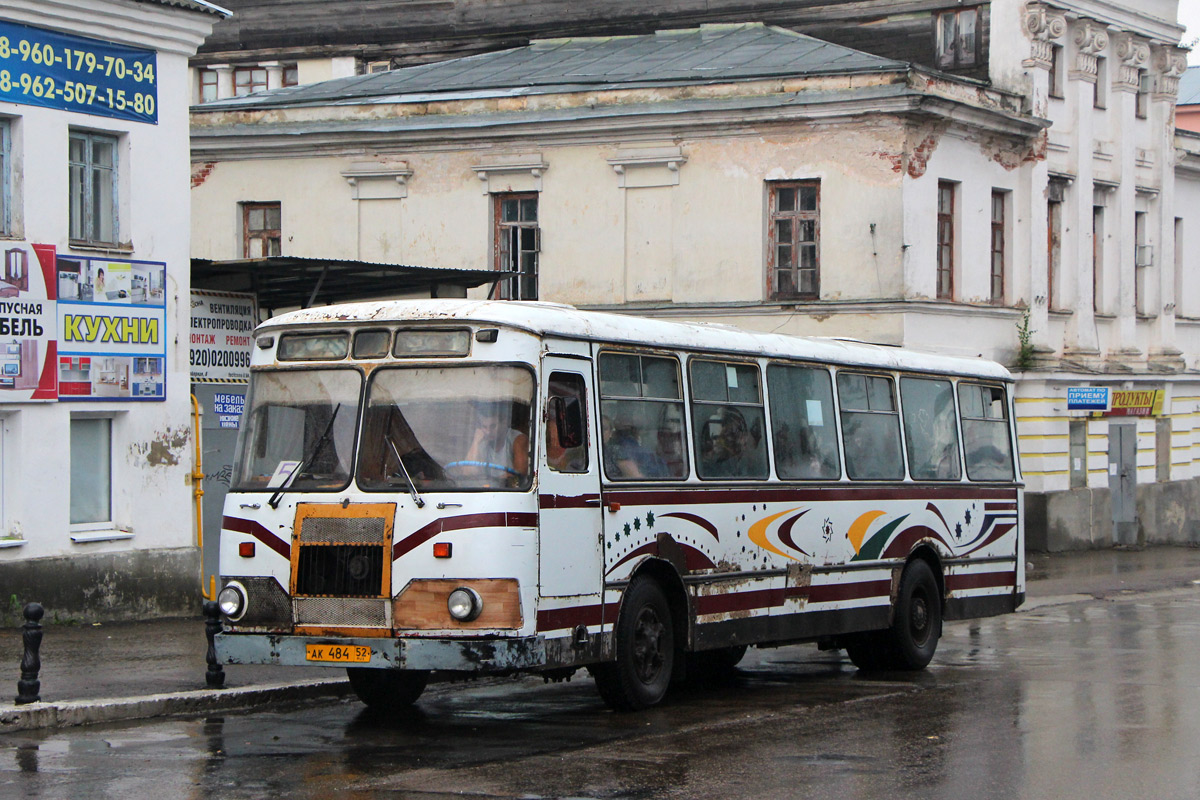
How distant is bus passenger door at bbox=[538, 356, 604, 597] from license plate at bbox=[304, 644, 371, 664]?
1215mm

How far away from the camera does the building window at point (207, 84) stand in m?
44.9

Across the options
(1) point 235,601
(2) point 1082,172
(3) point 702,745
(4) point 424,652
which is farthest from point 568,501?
(2) point 1082,172

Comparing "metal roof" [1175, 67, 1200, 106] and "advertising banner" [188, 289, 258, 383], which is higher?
"metal roof" [1175, 67, 1200, 106]

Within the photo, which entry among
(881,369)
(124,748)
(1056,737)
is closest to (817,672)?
(881,369)

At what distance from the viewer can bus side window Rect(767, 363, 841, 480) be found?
1470cm

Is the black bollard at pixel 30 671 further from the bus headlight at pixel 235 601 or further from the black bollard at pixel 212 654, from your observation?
the black bollard at pixel 212 654

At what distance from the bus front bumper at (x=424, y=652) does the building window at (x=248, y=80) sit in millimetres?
34005

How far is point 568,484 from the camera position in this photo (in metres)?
12.1

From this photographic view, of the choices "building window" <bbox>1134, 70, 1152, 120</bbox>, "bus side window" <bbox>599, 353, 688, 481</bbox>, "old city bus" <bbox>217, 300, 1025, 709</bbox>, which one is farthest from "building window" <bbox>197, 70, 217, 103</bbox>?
"bus side window" <bbox>599, 353, 688, 481</bbox>

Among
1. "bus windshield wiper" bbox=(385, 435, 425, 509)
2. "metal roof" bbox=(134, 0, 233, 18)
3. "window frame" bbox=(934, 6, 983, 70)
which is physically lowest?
"bus windshield wiper" bbox=(385, 435, 425, 509)

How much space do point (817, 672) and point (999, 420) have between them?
3.49m

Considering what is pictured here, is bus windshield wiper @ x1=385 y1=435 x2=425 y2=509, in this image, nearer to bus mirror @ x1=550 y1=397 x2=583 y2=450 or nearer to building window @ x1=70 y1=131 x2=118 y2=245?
bus mirror @ x1=550 y1=397 x2=583 y2=450

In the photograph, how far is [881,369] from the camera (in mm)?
16250

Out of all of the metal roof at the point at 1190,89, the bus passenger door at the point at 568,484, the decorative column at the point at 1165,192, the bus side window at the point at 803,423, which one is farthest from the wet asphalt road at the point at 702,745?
the metal roof at the point at 1190,89
